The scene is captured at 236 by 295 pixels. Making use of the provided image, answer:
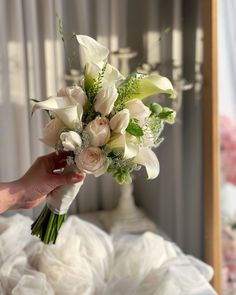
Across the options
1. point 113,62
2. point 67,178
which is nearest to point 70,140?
point 67,178

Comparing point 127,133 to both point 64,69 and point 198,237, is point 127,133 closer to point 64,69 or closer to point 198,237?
point 64,69

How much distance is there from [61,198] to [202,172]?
2.96 feet

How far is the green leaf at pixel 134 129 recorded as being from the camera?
111 cm

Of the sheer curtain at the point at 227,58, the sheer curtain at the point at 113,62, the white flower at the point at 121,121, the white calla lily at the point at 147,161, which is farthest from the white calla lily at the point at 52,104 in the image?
the sheer curtain at the point at 227,58

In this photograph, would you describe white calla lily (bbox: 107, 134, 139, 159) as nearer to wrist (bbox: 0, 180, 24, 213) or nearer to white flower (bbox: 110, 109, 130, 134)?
white flower (bbox: 110, 109, 130, 134)

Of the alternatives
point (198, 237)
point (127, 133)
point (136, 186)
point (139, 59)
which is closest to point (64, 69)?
point (139, 59)

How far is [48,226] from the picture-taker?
1.30 m

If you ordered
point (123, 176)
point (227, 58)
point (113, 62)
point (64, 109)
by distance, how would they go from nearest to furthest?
1. point (64, 109)
2. point (123, 176)
3. point (227, 58)
4. point (113, 62)

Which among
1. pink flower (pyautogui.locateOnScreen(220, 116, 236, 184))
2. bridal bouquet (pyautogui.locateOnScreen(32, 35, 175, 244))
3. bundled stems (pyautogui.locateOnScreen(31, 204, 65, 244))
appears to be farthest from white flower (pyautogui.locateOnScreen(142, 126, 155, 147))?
pink flower (pyautogui.locateOnScreen(220, 116, 236, 184))

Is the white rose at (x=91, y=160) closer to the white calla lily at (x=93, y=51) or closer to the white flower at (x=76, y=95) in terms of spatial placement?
the white flower at (x=76, y=95)

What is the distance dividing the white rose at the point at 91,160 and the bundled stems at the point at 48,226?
0.85 feet

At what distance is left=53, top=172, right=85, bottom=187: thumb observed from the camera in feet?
3.93

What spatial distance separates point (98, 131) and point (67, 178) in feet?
0.62

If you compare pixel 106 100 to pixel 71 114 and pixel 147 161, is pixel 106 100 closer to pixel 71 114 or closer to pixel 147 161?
pixel 71 114
